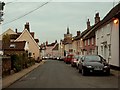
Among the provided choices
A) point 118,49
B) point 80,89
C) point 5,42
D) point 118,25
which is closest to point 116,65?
point 118,49

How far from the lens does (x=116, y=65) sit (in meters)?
28.2

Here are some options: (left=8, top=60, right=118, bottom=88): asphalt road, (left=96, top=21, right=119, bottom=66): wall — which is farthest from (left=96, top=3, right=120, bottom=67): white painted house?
(left=8, top=60, right=118, bottom=88): asphalt road

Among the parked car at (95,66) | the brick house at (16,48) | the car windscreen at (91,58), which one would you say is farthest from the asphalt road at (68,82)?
the brick house at (16,48)

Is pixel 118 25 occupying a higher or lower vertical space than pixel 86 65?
higher

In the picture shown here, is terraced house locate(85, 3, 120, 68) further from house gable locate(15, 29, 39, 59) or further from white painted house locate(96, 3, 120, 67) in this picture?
house gable locate(15, 29, 39, 59)

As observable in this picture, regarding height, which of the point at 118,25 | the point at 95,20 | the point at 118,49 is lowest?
the point at 118,49

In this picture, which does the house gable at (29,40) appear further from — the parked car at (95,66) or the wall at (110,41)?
the parked car at (95,66)

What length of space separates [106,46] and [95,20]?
2961cm

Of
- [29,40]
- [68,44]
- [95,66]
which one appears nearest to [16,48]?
[29,40]

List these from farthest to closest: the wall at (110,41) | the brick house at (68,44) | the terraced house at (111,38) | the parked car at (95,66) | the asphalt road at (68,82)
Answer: the brick house at (68,44)
the wall at (110,41)
the terraced house at (111,38)
the parked car at (95,66)
the asphalt road at (68,82)

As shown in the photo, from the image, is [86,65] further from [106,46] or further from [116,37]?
[106,46]

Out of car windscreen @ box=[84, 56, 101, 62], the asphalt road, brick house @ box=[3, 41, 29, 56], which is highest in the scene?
brick house @ box=[3, 41, 29, 56]

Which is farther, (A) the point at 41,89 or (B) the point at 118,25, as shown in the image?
(B) the point at 118,25

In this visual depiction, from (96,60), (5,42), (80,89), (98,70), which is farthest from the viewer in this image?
(5,42)
